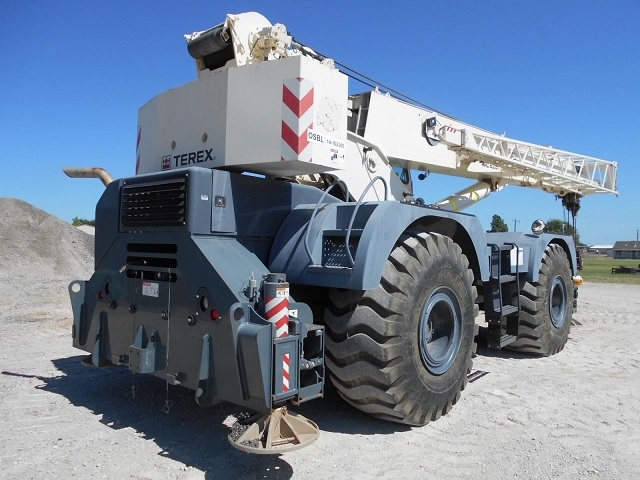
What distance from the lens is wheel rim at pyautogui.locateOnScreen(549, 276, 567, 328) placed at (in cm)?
805

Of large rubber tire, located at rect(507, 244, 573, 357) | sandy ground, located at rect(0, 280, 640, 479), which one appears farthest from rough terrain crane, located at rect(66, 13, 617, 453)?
large rubber tire, located at rect(507, 244, 573, 357)

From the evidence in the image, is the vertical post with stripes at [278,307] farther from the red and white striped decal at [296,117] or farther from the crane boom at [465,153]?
the crane boom at [465,153]

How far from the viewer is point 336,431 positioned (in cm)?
430

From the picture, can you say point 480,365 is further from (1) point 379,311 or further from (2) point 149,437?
(2) point 149,437

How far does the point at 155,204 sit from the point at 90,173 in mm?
1861

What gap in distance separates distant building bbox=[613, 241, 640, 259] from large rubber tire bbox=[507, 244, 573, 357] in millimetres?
97065

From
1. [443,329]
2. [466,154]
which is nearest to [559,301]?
[466,154]

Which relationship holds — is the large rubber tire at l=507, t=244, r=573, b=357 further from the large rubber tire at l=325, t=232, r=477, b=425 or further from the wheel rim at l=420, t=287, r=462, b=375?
the large rubber tire at l=325, t=232, r=477, b=425

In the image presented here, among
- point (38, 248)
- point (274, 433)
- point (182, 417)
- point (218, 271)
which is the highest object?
point (218, 271)

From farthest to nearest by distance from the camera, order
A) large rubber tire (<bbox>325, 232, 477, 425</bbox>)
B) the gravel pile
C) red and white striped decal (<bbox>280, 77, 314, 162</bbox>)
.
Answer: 1. the gravel pile
2. red and white striped decal (<bbox>280, 77, 314, 162</bbox>)
3. large rubber tire (<bbox>325, 232, 477, 425</bbox>)

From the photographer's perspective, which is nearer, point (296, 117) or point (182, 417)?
point (296, 117)

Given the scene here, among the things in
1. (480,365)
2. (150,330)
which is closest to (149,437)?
(150,330)

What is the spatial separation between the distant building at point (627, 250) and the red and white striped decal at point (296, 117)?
10278 centimetres

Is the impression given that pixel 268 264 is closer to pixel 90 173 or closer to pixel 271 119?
pixel 271 119
